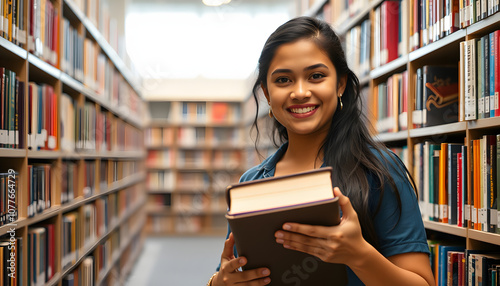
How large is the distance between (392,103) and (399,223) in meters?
1.28

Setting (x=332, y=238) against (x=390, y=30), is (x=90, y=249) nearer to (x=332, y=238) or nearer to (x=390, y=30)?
(x=390, y=30)

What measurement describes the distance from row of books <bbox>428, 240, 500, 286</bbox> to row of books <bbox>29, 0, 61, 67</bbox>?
177cm

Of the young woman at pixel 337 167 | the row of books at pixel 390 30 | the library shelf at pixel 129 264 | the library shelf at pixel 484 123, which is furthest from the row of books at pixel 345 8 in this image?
the library shelf at pixel 129 264

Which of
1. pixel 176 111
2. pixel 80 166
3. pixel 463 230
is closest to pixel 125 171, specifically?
pixel 80 166

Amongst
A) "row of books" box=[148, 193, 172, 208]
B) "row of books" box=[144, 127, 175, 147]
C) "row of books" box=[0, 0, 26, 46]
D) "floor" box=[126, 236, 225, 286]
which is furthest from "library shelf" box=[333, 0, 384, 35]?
"row of books" box=[148, 193, 172, 208]

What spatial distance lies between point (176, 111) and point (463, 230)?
5.77m

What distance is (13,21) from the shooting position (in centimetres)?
154

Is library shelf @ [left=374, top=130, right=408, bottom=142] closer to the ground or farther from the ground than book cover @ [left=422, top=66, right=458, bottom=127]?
closer to the ground

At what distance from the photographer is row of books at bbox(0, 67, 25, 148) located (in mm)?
1470

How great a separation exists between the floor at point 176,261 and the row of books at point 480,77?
3181 millimetres

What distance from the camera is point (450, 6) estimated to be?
1507 mm

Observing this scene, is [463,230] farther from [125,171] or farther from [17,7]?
[125,171]

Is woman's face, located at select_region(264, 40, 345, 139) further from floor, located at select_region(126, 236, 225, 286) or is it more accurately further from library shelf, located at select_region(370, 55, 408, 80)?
floor, located at select_region(126, 236, 225, 286)

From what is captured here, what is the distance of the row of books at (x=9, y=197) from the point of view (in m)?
1.45
